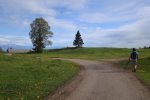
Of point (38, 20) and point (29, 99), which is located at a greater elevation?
point (38, 20)

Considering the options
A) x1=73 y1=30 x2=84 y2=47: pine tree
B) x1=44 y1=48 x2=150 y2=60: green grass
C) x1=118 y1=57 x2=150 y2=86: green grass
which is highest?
x1=73 y1=30 x2=84 y2=47: pine tree

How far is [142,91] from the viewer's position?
15.3 m

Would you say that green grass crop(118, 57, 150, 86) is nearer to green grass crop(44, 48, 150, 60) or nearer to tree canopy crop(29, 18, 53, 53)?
green grass crop(44, 48, 150, 60)

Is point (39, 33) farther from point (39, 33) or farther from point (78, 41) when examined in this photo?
point (78, 41)

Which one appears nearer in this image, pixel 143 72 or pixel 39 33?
pixel 143 72

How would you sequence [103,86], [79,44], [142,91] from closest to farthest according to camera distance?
[142,91]
[103,86]
[79,44]

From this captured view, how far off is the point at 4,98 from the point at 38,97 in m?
1.37

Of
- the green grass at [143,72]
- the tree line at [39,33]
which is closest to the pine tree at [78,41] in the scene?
the tree line at [39,33]

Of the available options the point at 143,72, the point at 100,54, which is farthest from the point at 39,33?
the point at 143,72

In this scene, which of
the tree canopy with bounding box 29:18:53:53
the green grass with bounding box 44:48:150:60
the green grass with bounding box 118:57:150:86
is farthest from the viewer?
the tree canopy with bounding box 29:18:53:53

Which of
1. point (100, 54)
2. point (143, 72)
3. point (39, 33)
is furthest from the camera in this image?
point (39, 33)

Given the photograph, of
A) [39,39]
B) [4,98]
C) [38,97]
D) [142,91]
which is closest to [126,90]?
[142,91]

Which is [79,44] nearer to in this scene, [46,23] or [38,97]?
[46,23]

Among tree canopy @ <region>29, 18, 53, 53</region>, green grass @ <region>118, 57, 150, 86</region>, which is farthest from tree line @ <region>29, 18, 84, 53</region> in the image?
green grass @ <region>118, 57, 150, 86</region>
